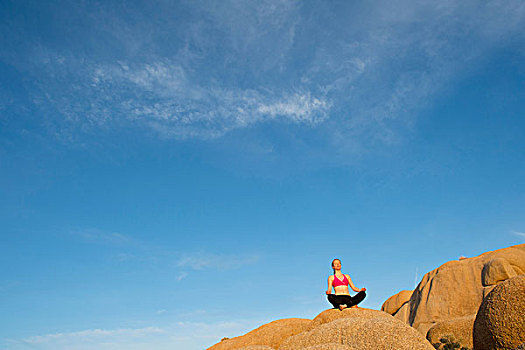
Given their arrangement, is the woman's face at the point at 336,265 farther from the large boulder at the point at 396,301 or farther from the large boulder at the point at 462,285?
the large boulder at the point at 396,301

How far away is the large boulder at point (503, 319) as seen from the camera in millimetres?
10695

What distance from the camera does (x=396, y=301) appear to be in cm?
4394

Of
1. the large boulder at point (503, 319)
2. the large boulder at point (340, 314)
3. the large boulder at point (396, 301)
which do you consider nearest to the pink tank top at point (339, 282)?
the large boulder at point (340, 314)

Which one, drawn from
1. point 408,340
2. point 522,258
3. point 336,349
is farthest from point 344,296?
point 522,258

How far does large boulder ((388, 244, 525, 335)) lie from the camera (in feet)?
104

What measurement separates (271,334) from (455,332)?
353 inches

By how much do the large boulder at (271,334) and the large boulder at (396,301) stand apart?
27.5 metres

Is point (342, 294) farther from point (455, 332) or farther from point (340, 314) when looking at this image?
point (455, 332)

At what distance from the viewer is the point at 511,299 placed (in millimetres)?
11000

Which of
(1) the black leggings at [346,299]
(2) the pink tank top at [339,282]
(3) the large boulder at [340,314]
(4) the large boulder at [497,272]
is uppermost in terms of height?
(4) the large boulder at [497,272]

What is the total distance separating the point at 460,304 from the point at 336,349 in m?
27.8

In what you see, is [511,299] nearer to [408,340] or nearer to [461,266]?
[408,340]

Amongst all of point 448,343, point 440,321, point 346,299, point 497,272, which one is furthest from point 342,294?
point 497,272

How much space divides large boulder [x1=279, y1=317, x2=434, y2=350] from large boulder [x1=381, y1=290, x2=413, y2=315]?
34319 mm
